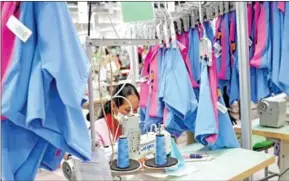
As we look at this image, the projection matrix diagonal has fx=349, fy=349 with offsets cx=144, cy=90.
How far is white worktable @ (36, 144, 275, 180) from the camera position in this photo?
157 centimetres

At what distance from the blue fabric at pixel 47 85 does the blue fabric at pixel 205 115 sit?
2.82 ft

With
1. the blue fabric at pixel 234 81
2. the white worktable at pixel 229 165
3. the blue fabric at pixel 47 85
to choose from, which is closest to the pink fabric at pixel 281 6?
the blue fabric at pixel 234 81

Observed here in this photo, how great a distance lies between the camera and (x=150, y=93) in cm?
217

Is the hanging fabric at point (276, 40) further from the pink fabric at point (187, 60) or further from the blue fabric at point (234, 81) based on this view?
the pink fabric at point (187, 60)

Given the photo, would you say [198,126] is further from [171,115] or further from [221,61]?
[221,61]

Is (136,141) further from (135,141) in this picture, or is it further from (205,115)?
(205,115)

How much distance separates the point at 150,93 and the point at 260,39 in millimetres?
738

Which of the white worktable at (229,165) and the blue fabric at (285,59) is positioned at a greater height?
the blue fabric at (285,59)

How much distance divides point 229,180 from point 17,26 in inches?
42.4

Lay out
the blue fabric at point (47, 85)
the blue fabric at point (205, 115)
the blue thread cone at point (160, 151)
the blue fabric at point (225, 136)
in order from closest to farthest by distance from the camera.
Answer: the blue fabric at point (47, 85) < the blue thread cone at point (160, 151) < the blue fabric at point (205, 115) < the blue fabric at point (225, 136)

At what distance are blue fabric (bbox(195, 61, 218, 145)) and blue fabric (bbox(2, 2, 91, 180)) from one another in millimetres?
859

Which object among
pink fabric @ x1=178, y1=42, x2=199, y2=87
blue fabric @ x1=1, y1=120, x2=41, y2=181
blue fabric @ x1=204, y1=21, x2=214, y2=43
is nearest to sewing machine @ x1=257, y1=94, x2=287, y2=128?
blue fabric @ x1=204, y1=21, x2=214, y2=43

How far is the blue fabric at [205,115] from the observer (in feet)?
5.85

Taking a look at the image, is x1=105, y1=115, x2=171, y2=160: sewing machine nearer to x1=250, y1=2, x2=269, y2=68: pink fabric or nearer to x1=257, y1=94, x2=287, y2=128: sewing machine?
x1=250, y1=2, x2=269, y2=68: pink fabric
